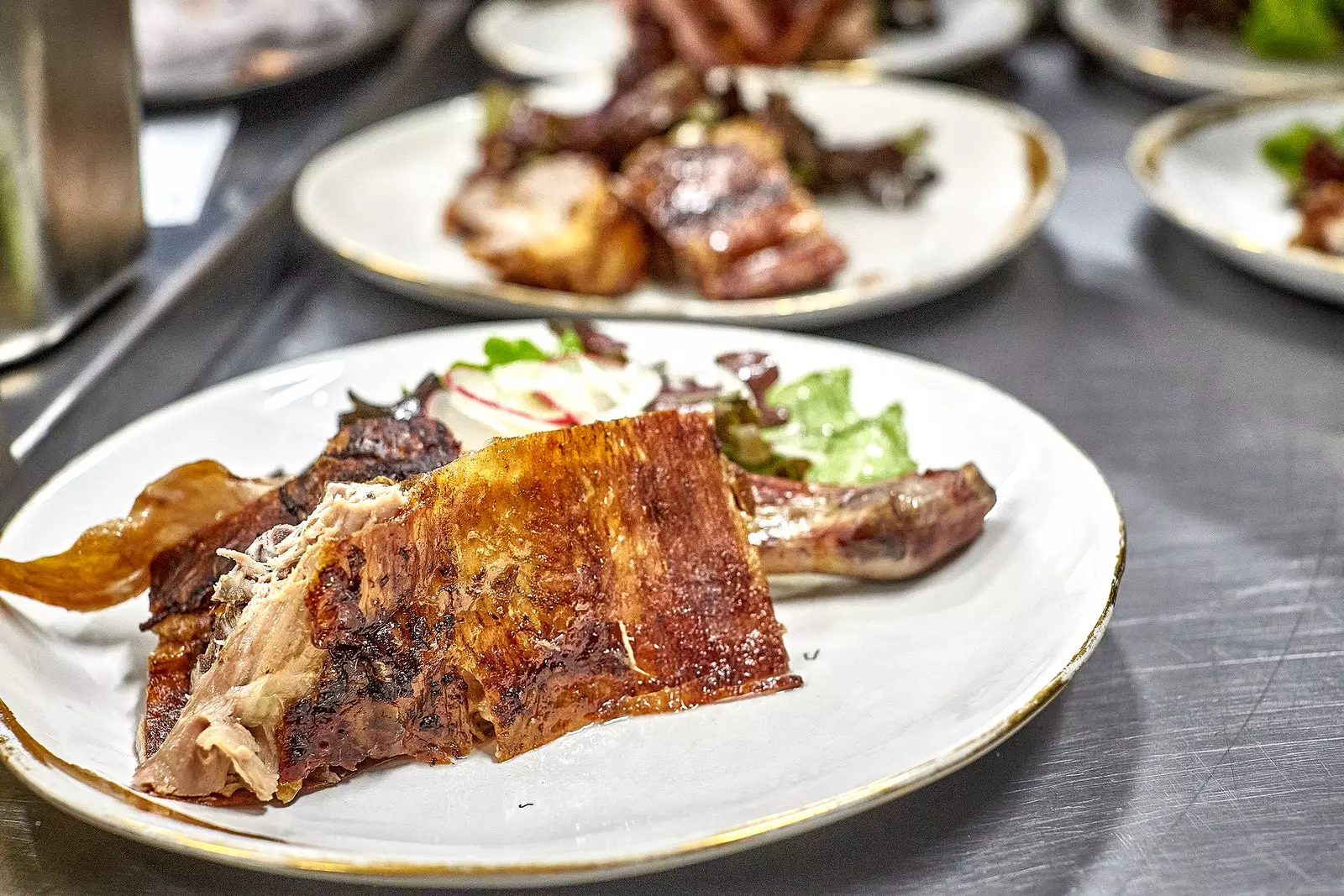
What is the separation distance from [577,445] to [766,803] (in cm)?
47

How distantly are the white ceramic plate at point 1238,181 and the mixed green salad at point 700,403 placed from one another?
108 cm

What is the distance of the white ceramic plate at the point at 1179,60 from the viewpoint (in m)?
3.71

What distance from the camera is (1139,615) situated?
1772mm

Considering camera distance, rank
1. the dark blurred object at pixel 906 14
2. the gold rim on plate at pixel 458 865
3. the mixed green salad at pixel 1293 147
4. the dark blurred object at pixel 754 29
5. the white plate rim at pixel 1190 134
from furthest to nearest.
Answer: the dark blurred object at pixel 906 14, the dark blurred object at pixel 754 29, the mixed green salad at pixel 1293 147, the white plate rim at pixel 1190 134, the gold rim on plate at pixel 458 865

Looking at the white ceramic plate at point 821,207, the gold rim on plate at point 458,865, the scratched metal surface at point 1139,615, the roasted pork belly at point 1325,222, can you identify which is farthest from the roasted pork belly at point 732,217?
the gold rim on plate at point 458,865

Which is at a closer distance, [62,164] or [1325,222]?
[62,164]

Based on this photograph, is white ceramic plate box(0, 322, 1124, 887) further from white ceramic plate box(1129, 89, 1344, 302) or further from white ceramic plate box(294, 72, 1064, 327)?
white ceramic plate box(1129, 89, 1344, 302)

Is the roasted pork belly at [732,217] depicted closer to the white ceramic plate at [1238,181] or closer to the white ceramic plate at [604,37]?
the white ceramic plate at [1238,181]

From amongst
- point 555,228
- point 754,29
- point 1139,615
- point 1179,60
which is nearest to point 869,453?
point 1139,615

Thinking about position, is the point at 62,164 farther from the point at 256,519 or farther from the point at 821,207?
the point at 821,207

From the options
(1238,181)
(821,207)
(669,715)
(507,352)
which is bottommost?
(821,207)

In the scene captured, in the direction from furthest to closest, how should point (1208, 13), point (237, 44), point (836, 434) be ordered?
point (1208, 13) → point (237, 44) → point (836, 434)

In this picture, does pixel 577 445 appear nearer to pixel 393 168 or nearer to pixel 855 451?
pixel 855 451

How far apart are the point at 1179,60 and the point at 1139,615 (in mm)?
2589
